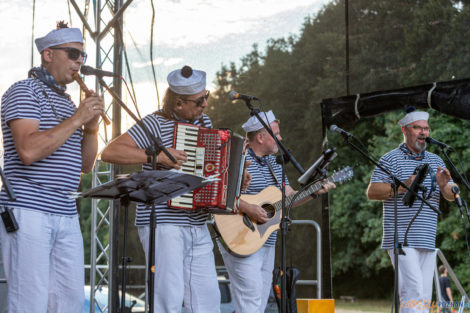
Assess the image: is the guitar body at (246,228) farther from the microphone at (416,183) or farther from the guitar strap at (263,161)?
the microphone at (416,183)

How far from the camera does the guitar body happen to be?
5.38 meters

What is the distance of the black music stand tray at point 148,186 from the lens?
3.32 metres

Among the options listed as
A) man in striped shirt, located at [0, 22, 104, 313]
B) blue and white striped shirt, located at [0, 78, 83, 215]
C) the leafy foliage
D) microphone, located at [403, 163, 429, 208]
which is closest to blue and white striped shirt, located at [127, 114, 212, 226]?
man in striped shirt, located at [0, 22, 104, 313]

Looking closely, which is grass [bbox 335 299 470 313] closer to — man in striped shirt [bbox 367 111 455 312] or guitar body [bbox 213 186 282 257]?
man in striped shirt [bbox 367 111 455 312]

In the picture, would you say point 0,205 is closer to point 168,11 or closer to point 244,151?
point 244,151

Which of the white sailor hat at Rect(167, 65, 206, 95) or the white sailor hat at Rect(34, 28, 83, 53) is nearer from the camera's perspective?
the white sailor hat at Rect(34, 28, 83, 53)

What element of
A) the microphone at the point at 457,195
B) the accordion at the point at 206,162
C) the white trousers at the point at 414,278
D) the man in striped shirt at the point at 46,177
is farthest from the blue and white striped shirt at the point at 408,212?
the man in striped shirt at the point at 46,177

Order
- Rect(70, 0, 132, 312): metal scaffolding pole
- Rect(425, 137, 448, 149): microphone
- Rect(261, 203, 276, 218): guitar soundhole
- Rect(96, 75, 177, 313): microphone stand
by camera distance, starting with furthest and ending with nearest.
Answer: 1. Rect(70, 0, 132, 312): metal scaffolding pole
2. Rect(261, 203, 276, 218): guitar soundhole
3. Rect(425, 137, 448, 149): microphone
4. Rect(96, 75, 177, 313): microphone stand

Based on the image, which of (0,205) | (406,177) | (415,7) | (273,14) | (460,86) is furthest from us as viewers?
(273,14)

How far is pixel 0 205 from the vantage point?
3318mm

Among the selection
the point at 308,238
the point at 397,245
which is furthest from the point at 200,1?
the point at 397,245

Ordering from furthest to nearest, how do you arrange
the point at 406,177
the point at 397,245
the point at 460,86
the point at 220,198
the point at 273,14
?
the point at 273,14 → the point at 460,86 → the point at 406,177 → the point at 397,245 → the point at 220,198

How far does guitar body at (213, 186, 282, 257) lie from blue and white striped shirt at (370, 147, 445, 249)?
107cm

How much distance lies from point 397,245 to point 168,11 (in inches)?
192
